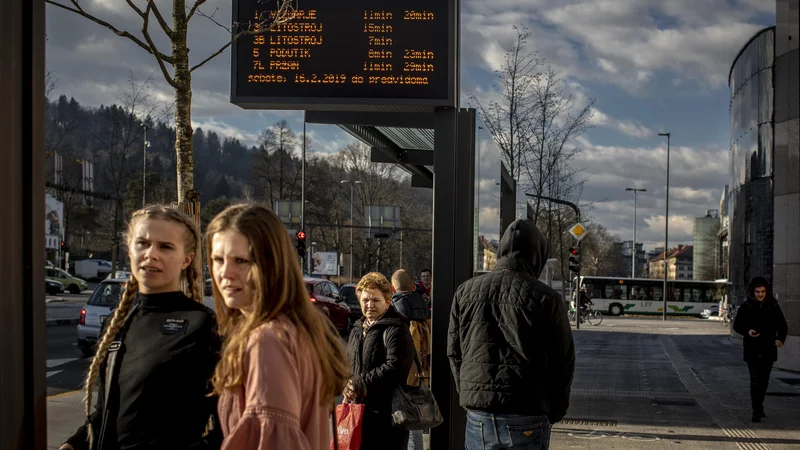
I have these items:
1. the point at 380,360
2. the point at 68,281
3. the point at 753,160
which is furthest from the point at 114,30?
the point at 68,281

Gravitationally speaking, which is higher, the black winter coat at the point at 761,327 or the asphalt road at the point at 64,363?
the black winter coat at the point at 761,327

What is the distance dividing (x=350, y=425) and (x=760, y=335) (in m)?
7.09

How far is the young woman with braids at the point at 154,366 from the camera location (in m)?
2.48

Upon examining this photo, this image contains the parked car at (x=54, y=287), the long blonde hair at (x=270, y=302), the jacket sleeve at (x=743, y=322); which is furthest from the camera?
the parked car at (x=54, y=287)

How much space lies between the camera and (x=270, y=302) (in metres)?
2.25

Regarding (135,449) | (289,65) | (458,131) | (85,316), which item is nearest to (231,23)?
(289,65)

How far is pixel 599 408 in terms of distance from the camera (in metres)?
11.8

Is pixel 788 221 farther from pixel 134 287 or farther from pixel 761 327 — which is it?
pixel 134 287

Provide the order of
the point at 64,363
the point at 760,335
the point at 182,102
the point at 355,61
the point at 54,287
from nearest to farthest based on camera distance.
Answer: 1. the point at 182,102
2. the point at 355,61
3. the point at 760,335
4. the point at 64,363
5. the point at 54,287

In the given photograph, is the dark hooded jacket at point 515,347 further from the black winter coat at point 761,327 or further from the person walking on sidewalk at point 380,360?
the black winter coat at point 761,327

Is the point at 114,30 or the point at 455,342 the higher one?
the point at 114,30

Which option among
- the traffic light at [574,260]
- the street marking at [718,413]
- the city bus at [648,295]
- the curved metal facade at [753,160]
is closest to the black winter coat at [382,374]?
the street marking at [718,413]

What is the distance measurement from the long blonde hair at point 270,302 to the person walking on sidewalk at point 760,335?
9313mm

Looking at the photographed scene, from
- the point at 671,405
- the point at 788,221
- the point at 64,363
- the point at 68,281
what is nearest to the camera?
the point at 671,405
